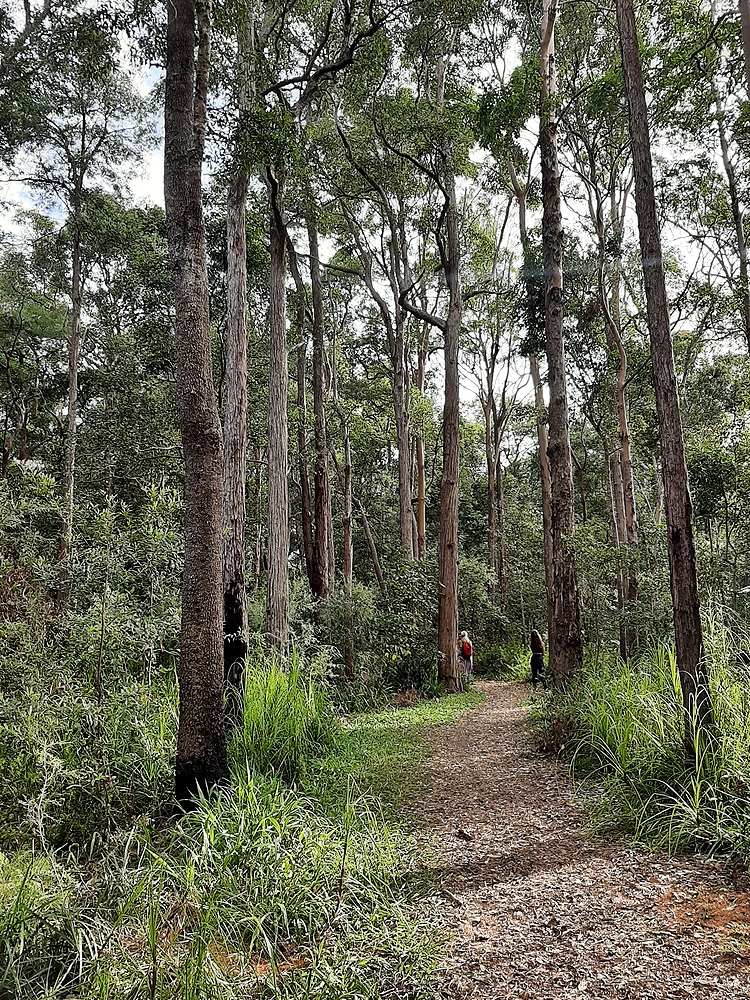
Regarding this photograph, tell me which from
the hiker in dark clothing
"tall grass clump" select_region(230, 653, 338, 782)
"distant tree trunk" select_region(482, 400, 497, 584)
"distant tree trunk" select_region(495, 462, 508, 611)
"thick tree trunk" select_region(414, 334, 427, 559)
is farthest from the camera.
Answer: "distant tree trunk" select_region(482, 400, 497, 584)

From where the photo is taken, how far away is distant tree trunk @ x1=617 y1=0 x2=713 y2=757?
4617 millimetres

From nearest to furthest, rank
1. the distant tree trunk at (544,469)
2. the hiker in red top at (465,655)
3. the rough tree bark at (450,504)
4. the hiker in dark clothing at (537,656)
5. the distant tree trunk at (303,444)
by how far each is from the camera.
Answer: the rough tree bark at (450,504)
the hiker in dark clothing at (537,656)
the distant tree trunk at (544,469)
the hiker in red top at (465,655)
the distant tree trunk at (303,444)

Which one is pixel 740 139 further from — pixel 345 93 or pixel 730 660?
pixel 730 660

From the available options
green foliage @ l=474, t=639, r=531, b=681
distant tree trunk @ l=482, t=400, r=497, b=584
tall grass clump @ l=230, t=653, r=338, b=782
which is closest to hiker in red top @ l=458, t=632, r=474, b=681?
green foliage @ l=474, t=639, r=531, b=681

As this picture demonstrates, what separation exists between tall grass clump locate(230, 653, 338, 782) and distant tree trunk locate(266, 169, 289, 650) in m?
2.19

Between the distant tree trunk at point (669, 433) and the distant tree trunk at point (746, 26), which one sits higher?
the distant tree trunk at point (746, 26)

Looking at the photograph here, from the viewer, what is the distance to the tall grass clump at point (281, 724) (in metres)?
5.23

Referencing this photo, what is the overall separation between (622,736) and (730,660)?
4.13 feet

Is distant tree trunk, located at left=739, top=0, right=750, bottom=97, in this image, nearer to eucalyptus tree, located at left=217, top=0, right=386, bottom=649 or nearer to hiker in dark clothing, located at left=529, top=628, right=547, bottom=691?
eucalyptus tree, located at left=217, top=0, right=386, bottom=649

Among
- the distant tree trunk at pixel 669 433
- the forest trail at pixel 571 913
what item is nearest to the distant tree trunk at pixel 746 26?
the distant tree trunk at pixel 669 433

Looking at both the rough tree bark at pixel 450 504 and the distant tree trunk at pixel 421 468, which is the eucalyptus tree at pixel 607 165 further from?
the distant tree trunk at pixel 421 468

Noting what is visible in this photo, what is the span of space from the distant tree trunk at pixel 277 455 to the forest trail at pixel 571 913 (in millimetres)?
4180

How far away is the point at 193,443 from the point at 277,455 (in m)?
5.25

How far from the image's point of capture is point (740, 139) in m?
12.4
